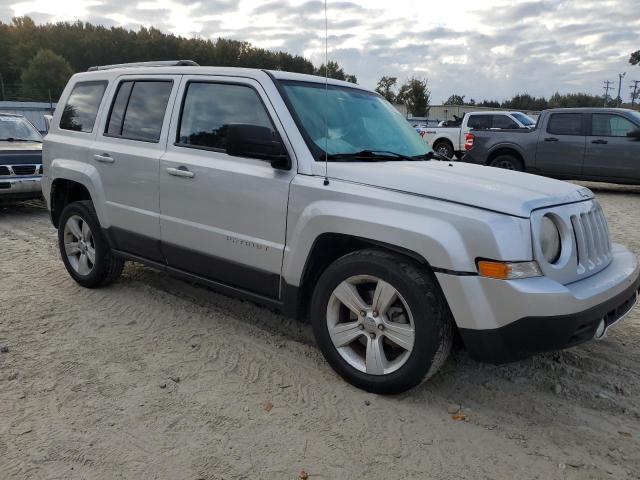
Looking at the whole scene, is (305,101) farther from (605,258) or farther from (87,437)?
(87,437)

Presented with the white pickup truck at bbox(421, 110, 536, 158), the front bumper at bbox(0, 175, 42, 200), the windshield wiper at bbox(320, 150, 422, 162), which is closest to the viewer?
the windshield wiper at bbox(320, 150, 422, 162)

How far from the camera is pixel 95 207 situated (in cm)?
463

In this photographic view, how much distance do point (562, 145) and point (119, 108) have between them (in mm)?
10023

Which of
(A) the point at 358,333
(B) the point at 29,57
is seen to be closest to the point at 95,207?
(A) the point at 358,333

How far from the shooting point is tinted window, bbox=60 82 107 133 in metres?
4.72

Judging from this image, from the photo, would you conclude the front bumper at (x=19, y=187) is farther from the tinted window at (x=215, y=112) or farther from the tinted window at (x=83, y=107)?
the tinted window at (x=215, y=112)

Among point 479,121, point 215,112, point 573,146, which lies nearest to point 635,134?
point 573,146

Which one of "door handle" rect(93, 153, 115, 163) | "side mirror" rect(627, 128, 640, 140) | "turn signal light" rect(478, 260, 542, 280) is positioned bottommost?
"turn signal light" rect(478, 260, 542, 280)

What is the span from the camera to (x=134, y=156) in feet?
13.8

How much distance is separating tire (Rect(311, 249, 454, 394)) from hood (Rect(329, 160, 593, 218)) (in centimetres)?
42

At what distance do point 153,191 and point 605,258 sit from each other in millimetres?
3161

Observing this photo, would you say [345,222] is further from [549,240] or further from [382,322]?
[549,240]

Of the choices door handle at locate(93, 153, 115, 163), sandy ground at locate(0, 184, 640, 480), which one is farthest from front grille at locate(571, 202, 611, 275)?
door handle at locate(93, 153, 115, 163)

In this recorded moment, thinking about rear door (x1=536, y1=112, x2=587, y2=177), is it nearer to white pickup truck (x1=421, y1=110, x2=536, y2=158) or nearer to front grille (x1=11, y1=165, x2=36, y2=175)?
white pickup truck (x1=421, y1=110, x2=536, y2=158)
